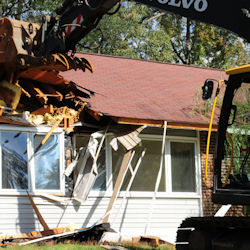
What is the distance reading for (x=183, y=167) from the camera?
49.3ft

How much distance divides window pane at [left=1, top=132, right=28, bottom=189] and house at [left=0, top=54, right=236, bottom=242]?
0.02m

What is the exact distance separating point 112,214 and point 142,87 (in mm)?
4055

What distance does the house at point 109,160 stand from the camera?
12.8m

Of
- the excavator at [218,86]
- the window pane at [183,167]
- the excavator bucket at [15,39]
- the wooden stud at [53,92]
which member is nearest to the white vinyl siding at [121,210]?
the window pane at [183,167]

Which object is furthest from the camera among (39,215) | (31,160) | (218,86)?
(31,160)

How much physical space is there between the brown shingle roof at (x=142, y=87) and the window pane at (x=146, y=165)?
1005 mm

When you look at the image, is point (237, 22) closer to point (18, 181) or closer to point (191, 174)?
point (18, 181)

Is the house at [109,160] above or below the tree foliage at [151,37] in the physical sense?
below

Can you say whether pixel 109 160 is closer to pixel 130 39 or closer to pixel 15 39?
pixel 15 39

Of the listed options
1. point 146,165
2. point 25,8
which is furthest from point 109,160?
point 25,8

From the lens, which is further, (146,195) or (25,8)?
(25,8)

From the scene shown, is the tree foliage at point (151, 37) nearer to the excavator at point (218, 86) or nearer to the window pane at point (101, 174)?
the window pane at point (101, 174)

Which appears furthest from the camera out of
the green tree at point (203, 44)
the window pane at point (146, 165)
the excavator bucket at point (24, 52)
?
the green tree at point (203, 44)

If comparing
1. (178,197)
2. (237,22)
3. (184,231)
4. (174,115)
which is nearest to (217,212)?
(178,197)
